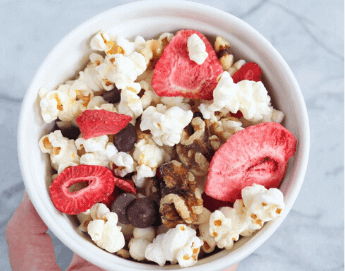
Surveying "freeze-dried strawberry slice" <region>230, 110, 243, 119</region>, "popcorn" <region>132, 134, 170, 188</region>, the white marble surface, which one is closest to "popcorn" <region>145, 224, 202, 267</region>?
"popcorn" <region>132, 134, 170, 188</region>

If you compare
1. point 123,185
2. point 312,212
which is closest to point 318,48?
point 312,212

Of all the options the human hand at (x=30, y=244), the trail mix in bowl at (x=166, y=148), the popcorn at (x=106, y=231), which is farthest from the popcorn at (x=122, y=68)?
the human hand at (x=30, y=244)

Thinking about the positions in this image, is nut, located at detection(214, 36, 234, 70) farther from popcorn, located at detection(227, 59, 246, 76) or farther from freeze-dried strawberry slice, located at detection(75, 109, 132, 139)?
freeze-dried strawberry slice, located at detection(75, 109, 132, 139)

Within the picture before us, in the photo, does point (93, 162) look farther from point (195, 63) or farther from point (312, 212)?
point (312, 212)

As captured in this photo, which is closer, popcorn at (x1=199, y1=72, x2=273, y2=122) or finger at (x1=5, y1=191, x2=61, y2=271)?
popcorn at (x1=199, y1=72, x2=273, y2=122)

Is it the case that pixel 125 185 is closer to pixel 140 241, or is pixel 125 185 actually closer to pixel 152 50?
pixel 140 241

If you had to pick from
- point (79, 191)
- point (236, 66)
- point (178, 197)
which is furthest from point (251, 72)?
point (79, 191)

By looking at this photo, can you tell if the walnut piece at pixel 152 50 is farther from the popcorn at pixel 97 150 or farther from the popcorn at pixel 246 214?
the popcorn at pixel 246 214
